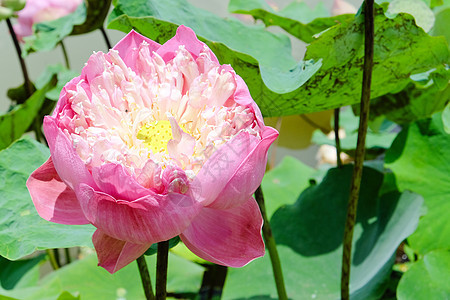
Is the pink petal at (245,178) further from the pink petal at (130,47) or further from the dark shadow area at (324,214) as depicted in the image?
the dark shadow area at (324,214)

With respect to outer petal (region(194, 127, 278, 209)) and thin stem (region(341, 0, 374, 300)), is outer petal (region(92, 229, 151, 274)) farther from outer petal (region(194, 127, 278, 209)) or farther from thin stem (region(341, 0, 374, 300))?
thin stem (region(341, 0, 374, 300))

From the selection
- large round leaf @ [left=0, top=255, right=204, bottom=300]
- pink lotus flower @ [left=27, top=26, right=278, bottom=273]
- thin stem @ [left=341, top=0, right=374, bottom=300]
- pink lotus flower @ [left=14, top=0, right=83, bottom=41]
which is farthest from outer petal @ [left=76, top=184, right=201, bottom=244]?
pink lotus flower @ [left=14, top=0, right=83, bottom=41]

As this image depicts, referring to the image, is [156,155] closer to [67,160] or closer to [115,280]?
[67,160]

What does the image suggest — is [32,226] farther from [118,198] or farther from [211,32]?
[211,32]

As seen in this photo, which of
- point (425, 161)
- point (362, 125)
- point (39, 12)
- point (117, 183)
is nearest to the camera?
point (117, 183)

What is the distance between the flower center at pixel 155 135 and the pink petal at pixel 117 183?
5cm

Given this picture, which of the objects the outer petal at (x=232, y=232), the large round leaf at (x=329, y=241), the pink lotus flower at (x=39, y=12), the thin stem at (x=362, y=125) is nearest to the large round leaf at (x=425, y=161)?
the large round leaf at (x=329, y=241)

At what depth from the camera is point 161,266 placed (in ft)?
0.89

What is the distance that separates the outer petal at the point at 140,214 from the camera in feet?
0.74

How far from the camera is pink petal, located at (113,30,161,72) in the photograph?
0.29 meters

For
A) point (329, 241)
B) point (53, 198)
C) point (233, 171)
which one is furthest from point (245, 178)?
point (329, 241)

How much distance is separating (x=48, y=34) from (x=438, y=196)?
58 centimetres

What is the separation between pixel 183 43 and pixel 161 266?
130mm

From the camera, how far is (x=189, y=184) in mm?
230
